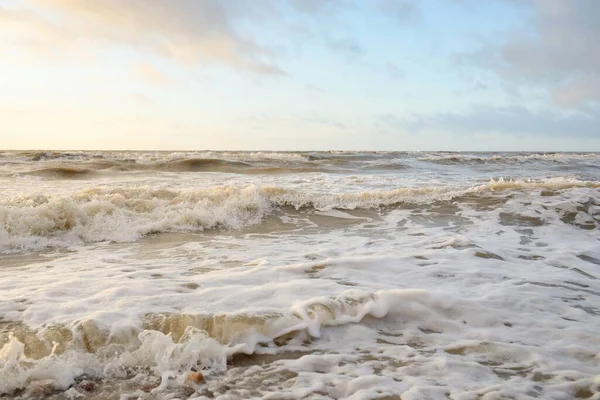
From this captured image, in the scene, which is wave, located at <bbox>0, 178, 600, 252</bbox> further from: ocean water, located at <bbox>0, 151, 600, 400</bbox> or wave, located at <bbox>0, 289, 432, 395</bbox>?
wave, located at <bbox>0, 289, 432, 395</bbox>

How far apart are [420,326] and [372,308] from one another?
37cm

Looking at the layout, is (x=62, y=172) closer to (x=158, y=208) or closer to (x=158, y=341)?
(x=158, y=208)

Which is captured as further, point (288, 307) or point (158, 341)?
point (288, 307)

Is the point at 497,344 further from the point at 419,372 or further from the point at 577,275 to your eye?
the point at 577,275

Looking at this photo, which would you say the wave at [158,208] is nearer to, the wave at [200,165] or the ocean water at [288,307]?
the ocean water at [288,307]

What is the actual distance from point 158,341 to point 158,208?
205 inches

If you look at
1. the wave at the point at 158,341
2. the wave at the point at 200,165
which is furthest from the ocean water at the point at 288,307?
the wave at the point at 200,165

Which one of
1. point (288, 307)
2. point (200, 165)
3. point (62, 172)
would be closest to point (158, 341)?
point (288, 307)

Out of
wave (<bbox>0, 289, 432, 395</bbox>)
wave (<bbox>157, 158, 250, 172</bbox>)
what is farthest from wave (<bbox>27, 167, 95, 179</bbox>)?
wave (<bbox>0, 289, 432, 395</bbox>)

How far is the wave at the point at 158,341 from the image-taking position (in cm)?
249

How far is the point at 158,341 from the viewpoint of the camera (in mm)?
2744

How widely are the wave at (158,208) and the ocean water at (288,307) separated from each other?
43 millimetres

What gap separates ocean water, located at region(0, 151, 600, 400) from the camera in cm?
246

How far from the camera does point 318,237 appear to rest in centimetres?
646
